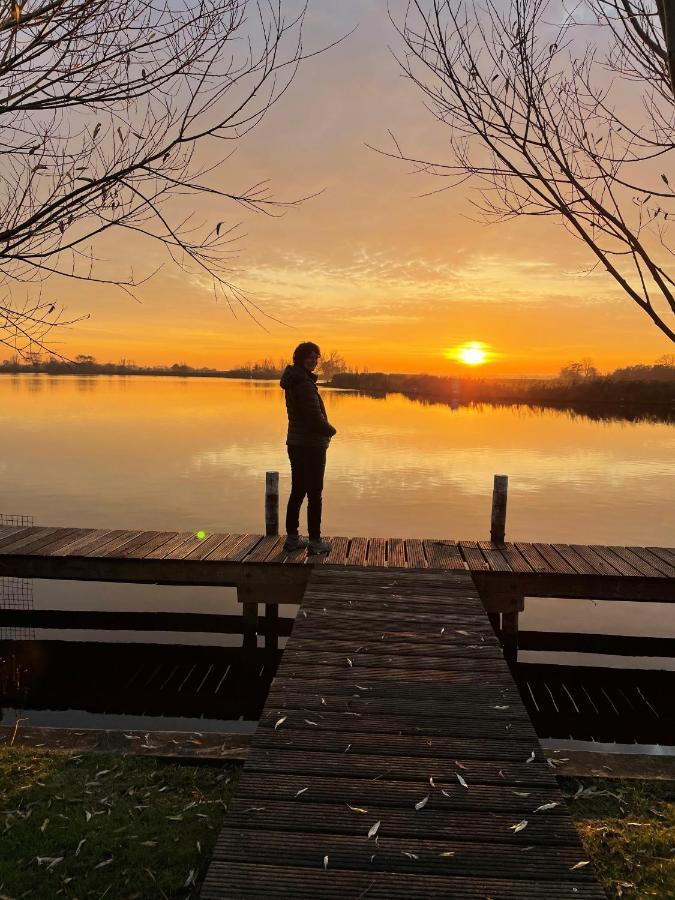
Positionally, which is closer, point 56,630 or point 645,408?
point 56,630

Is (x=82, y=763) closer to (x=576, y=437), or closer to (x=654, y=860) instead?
(x=654, y=860)

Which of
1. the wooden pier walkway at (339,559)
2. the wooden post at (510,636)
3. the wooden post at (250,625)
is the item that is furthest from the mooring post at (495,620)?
the wooden post at (250,625)

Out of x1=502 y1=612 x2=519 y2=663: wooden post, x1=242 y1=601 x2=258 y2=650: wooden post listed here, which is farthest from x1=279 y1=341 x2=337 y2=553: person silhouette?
x1=502 y1=612 x2=519 y2=663: wooden post

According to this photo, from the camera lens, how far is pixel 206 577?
29.3ft

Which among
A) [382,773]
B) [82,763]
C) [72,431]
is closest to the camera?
[382,773]

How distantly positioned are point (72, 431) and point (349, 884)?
157 feet

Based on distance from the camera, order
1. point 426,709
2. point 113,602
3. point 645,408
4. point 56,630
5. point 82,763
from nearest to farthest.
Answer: point 426,709
point 82,763
point 56,630
point 113,602
point 645,408

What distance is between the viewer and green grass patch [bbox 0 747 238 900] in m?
3.68

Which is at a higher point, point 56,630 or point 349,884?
point 349,884

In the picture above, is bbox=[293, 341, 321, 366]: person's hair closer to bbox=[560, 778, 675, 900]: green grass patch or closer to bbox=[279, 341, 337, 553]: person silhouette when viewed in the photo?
bbox=[279, 341, 337, 553]: person silhouette

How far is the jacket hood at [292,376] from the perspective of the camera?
305 inches

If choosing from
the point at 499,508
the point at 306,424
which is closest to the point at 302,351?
the point at 306,424

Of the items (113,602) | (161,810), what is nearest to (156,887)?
(161,810)

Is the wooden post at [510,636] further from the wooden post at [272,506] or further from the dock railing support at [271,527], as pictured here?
the wooden post at [272,506]
